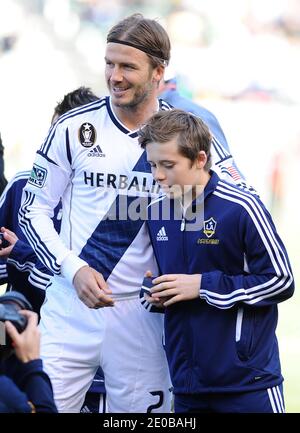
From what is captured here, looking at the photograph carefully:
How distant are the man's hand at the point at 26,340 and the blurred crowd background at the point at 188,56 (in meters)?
14.7

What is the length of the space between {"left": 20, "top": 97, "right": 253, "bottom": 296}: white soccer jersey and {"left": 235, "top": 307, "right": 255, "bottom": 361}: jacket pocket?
21.8 inches

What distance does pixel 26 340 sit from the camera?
305cm

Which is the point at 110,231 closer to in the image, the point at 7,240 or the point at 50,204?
the point at 50,204

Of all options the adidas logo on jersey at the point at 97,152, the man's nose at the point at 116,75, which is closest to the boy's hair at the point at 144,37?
the man's nose at the point at 116,75

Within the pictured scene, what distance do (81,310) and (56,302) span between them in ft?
0.44

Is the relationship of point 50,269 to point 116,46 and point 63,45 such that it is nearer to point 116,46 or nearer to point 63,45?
point 116,46

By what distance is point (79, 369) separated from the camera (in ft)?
14.1

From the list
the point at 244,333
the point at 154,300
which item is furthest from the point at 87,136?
the point at 244,333

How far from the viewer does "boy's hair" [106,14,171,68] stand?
4230 mm

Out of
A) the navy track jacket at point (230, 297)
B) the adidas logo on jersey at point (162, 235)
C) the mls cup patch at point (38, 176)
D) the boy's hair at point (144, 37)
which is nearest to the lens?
the navy track jacket at point (230, 297)

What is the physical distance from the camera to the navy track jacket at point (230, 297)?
3859 mm

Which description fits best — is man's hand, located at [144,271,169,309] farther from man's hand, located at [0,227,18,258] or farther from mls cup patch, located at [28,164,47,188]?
man's hand, located at [0,227,18,258]

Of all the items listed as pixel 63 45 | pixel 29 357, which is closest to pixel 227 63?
pixel 63 45

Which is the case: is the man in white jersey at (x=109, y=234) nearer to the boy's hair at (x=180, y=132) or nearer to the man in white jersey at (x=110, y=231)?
the man in white jersey at (x=110, y=231)
